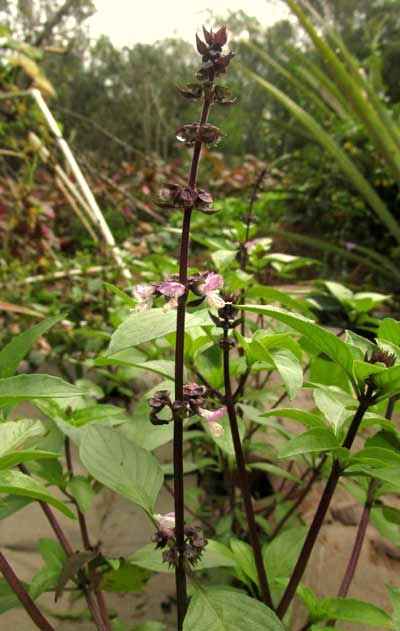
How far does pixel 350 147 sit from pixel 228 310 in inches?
117

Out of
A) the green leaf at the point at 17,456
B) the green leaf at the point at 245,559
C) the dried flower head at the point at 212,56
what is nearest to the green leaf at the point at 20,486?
the green leaf at the point at 17,456

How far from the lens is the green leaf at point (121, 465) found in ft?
1.98

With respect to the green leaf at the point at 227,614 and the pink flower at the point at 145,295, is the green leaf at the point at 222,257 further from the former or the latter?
the green leaf at the point at 227,614

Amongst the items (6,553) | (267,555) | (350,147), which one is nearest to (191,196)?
(267,555)

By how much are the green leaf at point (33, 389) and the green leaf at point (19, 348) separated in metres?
A: 0.12

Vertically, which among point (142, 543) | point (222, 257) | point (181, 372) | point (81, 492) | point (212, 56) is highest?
point (212, 56)

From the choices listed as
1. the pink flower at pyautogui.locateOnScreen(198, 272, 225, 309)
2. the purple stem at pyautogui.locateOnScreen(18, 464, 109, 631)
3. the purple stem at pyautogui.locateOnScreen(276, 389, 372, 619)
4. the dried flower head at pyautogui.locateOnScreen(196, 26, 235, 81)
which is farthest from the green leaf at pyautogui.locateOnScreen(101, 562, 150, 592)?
the dried flower head at pyautogui.locateOnScreen(196, 26, 235, 81)

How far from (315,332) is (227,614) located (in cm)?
33

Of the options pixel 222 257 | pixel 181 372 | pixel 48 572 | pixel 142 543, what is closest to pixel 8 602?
pixel 48 572

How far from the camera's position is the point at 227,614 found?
524 mm

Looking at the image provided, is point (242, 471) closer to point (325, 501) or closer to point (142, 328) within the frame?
point (325, 501)

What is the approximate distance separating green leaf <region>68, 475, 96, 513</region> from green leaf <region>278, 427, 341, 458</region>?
336 mm

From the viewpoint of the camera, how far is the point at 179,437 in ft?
1.73

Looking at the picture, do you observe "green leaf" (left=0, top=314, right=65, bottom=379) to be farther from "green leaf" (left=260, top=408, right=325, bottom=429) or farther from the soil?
the soil
